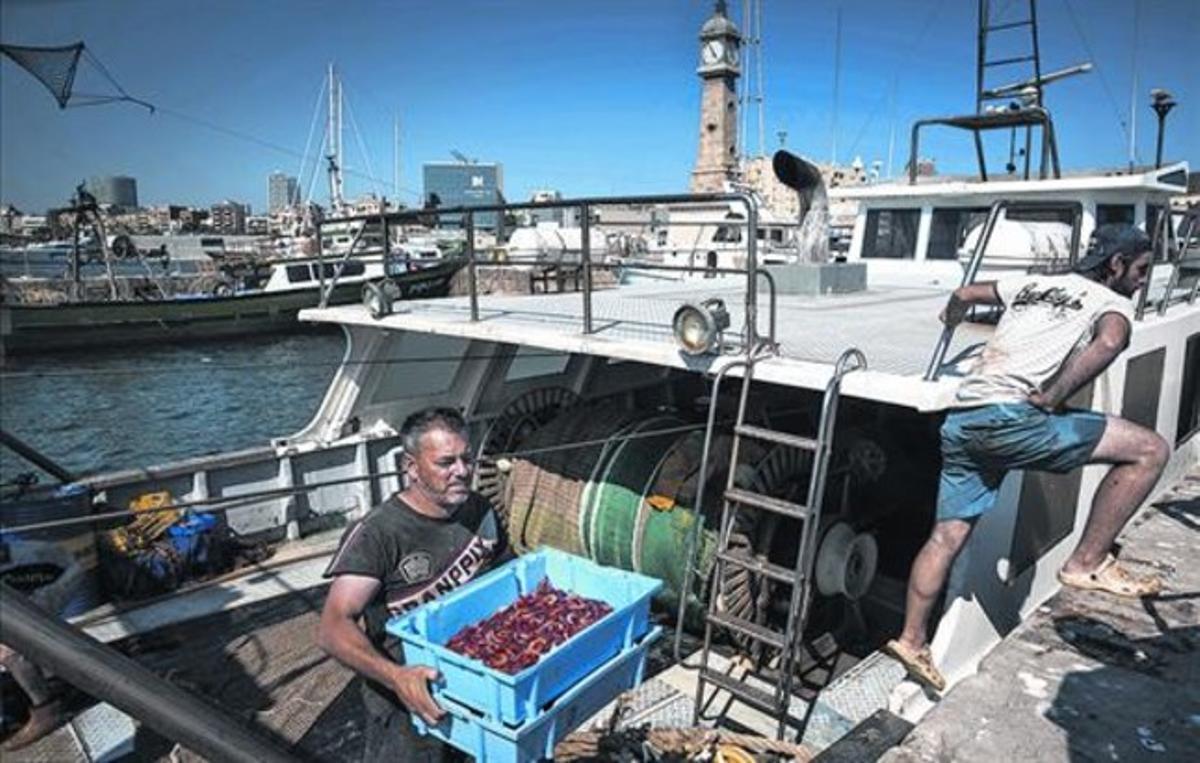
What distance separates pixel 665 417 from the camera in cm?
649

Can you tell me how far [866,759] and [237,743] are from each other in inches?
108

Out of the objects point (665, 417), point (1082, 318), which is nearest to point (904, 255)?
point (665, 417)

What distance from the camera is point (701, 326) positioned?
4.26 metres

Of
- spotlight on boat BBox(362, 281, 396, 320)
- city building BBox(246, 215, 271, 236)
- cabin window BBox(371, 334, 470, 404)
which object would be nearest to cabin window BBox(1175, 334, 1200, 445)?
cabin window BBox(371, 334, 470, 404)

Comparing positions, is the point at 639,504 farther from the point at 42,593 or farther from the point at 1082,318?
the point at 42,593

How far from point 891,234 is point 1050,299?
22.7 ft

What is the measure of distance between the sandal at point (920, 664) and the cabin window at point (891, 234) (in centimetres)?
721

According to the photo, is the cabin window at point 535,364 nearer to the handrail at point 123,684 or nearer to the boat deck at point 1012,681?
the boat deck at point 1012,681

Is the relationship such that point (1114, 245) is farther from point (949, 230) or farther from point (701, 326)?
point (949, 230)

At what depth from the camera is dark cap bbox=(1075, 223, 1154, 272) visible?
3.72 metres

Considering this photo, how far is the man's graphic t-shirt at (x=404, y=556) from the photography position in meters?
2.96

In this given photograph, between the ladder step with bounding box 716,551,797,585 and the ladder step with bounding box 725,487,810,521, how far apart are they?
28 cm

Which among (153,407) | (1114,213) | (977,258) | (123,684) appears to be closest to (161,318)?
(153,407)

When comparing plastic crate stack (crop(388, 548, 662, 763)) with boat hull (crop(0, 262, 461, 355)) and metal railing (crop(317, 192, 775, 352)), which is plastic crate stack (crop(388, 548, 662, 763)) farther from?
boat hull (crop(0, 262, 461, 355))
